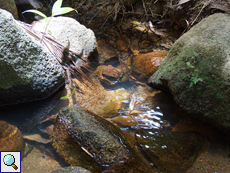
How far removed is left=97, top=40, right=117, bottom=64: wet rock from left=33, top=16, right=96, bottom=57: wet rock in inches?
11.1

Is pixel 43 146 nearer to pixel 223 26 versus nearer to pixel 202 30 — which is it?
pixel 202 30

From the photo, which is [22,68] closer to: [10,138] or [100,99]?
[10,138]

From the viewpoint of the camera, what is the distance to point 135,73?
3195 millimetres

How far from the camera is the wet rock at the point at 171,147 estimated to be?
5.99ft

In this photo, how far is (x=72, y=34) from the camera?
3.21 metres

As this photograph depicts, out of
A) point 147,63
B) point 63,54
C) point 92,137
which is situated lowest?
point 92,137

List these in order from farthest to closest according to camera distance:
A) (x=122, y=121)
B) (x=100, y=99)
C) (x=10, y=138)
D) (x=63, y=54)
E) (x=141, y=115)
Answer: (x=63, y=54)
(x=100, y=99)
(x=141, y=115)
(x=122, y=121)
(x=10, y=138)

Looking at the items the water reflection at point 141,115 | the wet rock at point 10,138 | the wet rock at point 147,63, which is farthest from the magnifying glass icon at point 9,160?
the wet rock at point 147,63

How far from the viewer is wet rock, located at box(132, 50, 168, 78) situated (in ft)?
9.90

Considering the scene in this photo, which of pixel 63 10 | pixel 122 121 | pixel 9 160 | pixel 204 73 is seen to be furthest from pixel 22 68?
pixel 204 73

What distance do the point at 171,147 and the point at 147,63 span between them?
1.61 metres

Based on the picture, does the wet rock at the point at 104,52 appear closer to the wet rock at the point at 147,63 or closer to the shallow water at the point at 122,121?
the wet rock at the point at 147,63

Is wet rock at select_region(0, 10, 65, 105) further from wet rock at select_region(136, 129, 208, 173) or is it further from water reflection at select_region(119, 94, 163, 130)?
wet rock at select_region(136, 129, 208, 173)

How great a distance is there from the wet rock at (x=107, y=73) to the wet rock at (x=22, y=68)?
74cm
